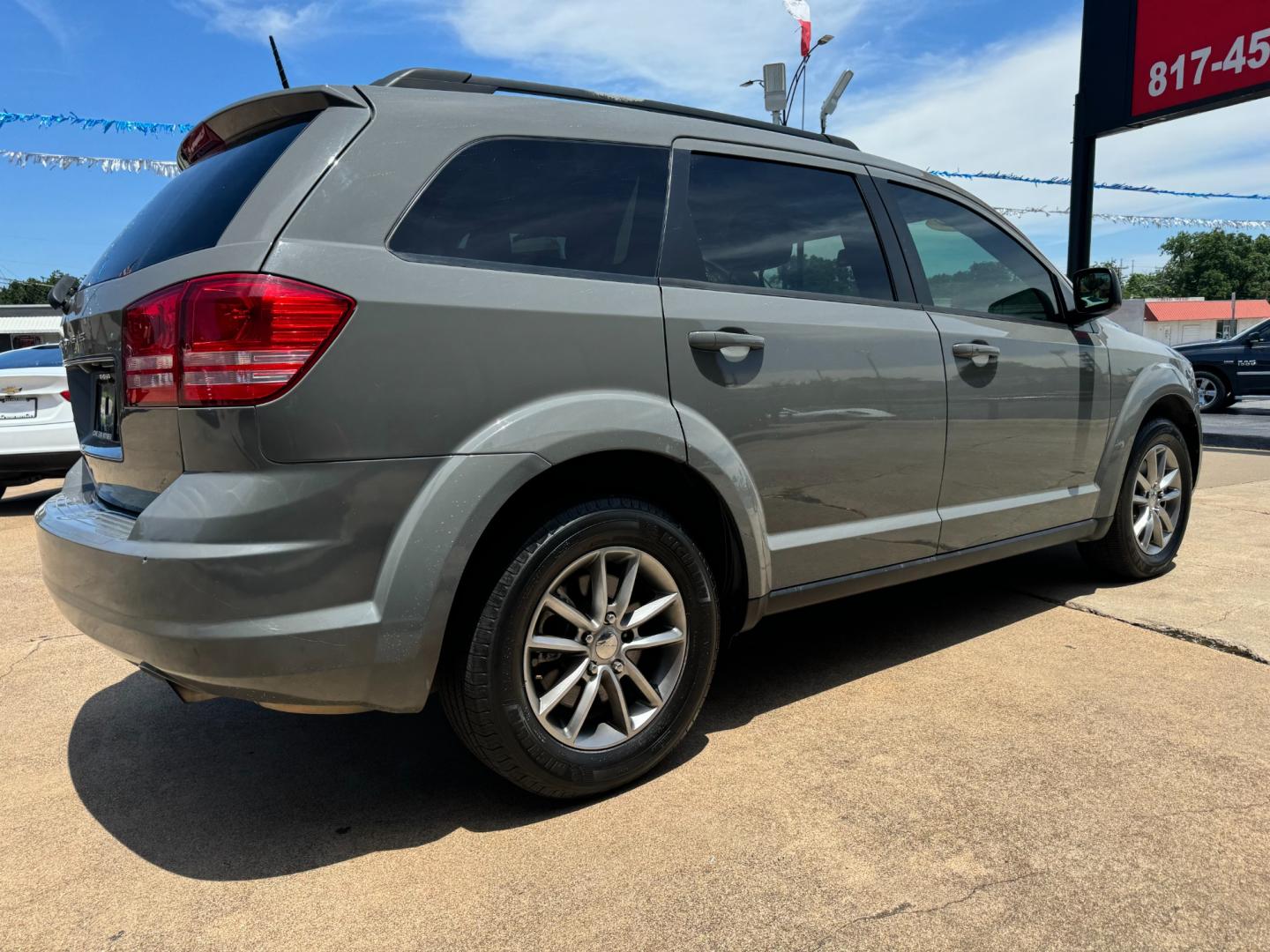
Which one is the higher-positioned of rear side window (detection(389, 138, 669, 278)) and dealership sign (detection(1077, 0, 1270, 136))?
dealership sign (detection(1077, 0, 1270, 136))

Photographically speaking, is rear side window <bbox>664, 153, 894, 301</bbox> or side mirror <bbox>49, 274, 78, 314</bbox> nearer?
rear side window <bbox>664, 153, 894, 301</bbox>

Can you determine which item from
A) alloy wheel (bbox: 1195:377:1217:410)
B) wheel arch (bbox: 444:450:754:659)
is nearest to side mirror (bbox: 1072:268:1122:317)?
wheel arch (bbox: 444:450:754:659)

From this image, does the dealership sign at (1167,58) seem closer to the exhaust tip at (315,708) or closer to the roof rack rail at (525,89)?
the roof rack rail at (525,89)

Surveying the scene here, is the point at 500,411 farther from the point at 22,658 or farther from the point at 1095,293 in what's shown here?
the point at 1095,293

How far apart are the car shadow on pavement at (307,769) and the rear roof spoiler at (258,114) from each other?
5.83 feet

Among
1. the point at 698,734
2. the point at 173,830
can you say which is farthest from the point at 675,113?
the point at 173,830

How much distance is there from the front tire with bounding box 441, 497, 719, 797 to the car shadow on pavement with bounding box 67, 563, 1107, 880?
188 mm

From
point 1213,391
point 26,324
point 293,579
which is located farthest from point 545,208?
point 26,324

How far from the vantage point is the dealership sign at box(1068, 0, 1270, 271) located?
8578mm

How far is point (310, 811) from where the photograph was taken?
2365 millimetres

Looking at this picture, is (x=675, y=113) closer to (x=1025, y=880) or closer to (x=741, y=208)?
(x=741, y=208)

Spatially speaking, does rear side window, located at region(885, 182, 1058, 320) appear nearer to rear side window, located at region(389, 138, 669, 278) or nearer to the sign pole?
rear side window, located at region(389, 138, 669, 278)

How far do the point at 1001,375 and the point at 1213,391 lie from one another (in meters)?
15.6

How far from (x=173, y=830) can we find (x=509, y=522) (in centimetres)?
117
